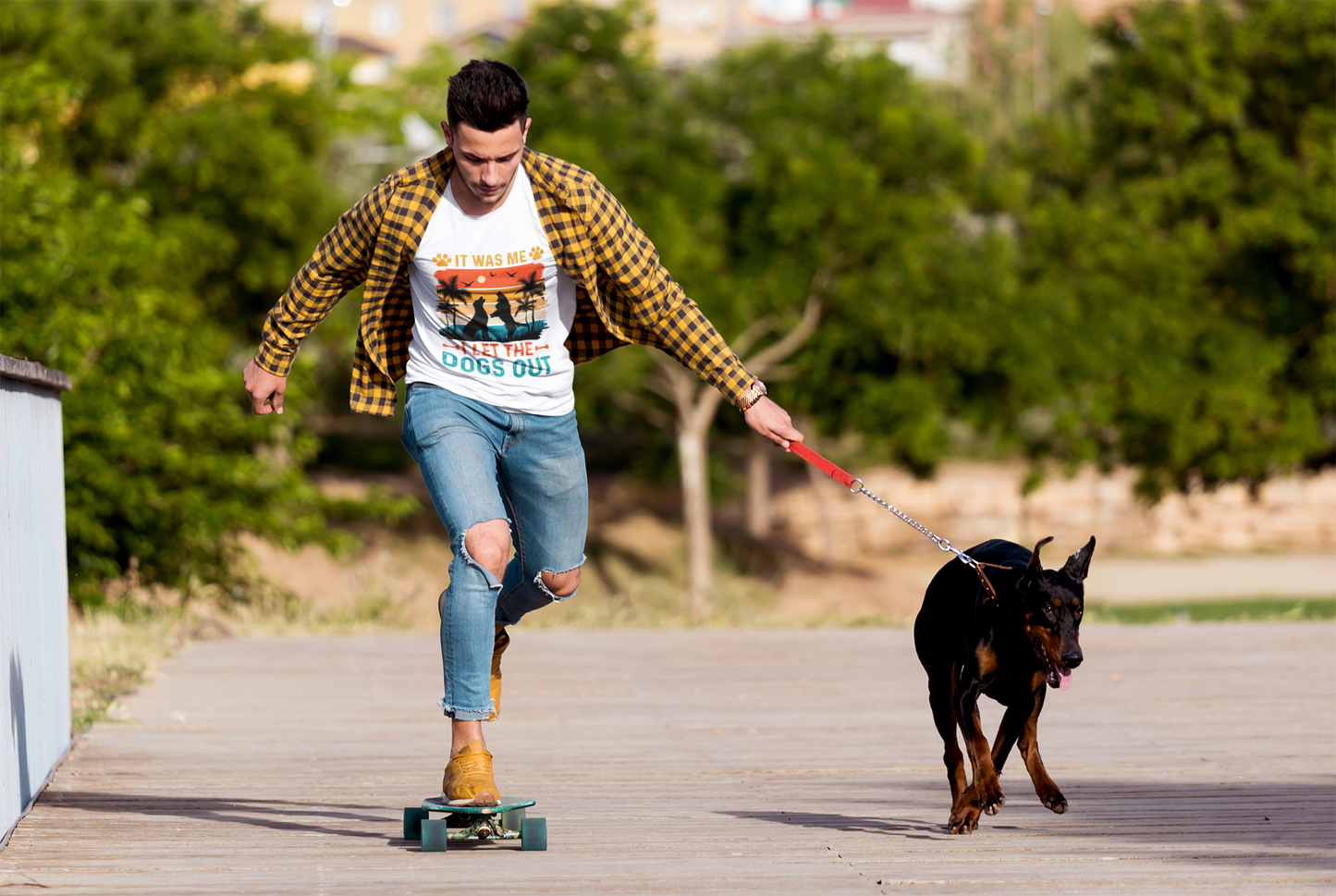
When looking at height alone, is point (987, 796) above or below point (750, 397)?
below

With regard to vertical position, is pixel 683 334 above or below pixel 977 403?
below

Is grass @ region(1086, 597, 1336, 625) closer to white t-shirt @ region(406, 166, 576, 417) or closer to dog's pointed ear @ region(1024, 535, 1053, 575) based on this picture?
dog's pointed ear @ region(1024, 535, 1053, 575)

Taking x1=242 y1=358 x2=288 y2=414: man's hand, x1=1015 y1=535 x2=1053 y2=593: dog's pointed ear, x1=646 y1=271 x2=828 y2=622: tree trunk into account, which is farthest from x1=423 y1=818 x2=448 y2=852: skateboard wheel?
x1=646 y1=271 x2=828 y2=622: tree trunk

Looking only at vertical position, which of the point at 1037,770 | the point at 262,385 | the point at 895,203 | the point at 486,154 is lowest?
the point at 1037,770

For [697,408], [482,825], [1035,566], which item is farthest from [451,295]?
[697,408]

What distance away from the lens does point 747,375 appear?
15.3 feet

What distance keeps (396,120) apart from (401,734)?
27062 millimetres

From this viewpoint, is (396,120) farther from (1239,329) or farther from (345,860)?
(345,860)

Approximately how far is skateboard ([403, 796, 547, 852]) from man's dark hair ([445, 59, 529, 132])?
5.64ft

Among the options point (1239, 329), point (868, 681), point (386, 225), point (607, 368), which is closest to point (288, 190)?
point (607, 368)

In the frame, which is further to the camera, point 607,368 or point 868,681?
point 607,368

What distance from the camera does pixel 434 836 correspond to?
425 centimetres

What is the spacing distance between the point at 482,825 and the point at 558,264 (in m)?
1.49

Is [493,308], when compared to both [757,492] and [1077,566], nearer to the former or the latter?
[1077,566]
